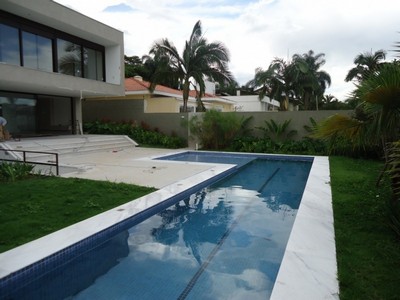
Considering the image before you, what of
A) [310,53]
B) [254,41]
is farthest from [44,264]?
[310,53]

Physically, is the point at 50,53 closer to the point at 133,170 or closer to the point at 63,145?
the point at 63,145

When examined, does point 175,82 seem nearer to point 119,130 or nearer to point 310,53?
point 119,130

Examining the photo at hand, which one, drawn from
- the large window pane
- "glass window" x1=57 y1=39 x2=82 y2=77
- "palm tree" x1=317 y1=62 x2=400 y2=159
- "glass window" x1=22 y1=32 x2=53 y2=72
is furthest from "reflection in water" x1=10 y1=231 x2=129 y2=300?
the large window pane

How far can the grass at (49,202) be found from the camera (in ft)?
17.6

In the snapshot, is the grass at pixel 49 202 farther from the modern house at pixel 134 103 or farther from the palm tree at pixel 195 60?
the modern house at pixel 134 103

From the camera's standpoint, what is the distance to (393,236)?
5.05 metres

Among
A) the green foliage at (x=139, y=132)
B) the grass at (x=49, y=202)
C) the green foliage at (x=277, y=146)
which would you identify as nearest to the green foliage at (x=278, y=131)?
the green foliage at (x=277, y=146)

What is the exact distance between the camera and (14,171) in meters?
9.38

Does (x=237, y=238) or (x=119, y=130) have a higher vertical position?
(x=119, y=130)

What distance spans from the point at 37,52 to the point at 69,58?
2.27 m

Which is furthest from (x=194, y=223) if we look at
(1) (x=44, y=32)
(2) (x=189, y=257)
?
(1) (x=44, y=32)

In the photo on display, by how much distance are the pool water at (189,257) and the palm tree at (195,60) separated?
15003mm

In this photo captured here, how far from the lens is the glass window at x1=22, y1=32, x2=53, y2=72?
16364 millimetres

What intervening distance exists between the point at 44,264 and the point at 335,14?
11.6m
